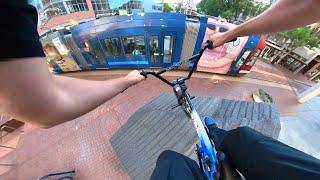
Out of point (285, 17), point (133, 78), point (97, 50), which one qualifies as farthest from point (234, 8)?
point (133, 78)

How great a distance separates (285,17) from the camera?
5.73 ft

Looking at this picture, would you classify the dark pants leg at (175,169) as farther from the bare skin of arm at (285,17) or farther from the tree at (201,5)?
the tree at (201,5)

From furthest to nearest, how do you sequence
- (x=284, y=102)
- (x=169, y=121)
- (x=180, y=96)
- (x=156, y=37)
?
1. (x=284, y=102)
2. (x=156, y=37)
3. (x=169, y=121)
4. (x=180, y=96)

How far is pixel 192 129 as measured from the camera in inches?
144

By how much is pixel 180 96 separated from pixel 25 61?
2.03 metres

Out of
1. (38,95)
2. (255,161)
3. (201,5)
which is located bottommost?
(201,5)

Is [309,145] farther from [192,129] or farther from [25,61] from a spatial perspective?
[25,61]

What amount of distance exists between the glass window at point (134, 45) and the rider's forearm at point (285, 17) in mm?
7996

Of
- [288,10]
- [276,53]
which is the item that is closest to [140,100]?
[288,10]

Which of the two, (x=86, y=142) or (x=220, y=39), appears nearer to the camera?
(x=220, y=39)

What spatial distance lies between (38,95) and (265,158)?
1.65 meters

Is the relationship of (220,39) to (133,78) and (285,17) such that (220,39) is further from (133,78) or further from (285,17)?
(133,78)

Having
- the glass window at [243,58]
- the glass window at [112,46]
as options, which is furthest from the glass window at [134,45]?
the glass window at [243,58]

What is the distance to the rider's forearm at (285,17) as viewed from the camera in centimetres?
160
